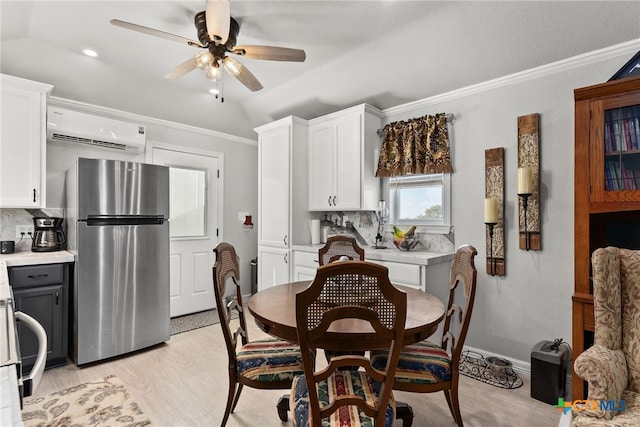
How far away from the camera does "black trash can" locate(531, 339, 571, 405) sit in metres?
2.24

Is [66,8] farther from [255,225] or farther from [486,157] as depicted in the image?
[486,157]

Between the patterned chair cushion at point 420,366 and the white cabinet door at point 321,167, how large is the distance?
2.18 metres

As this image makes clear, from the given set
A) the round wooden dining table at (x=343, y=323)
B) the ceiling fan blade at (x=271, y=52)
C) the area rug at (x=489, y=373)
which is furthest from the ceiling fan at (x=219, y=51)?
the area rug at (x=489, y=373)

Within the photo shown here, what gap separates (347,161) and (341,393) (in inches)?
103

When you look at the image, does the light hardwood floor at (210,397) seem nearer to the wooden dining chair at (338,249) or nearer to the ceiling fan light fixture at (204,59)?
the wooden dining chair at (338,249)

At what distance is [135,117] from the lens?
3852 millimetres

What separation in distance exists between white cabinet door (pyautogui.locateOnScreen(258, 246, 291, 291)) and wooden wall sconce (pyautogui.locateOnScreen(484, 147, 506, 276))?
2126 mm

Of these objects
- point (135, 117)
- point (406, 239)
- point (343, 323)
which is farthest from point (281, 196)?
point (343, 323)

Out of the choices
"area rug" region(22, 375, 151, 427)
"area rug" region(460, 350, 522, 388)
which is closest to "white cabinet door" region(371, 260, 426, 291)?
"area rug" region(460, 350, 522, 388)

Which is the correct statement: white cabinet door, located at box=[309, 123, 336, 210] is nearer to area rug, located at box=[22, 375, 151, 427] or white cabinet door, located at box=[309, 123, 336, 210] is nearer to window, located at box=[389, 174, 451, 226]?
window, located at box=[389, 174, 451, 226]

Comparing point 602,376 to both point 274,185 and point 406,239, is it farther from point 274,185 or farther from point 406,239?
point 274,185

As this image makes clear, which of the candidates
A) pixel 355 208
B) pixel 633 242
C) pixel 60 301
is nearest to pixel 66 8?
pixel 60 301

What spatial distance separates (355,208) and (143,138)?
2.50m

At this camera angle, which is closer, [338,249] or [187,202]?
[338,249]
